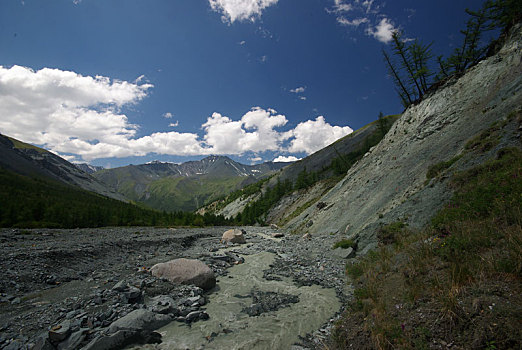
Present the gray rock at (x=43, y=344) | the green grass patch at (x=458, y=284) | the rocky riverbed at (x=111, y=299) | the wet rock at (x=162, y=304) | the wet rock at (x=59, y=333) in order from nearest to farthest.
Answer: the green grass patch at (x=458, y=284) → the gray rock at (x=43, y=344) → the wet rock at (x=59, y=333) → the rocky riverbed at (x=111, y=299) → the wet rock at (x=162, y=304)

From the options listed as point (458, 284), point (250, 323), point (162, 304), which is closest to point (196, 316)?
point (162, 304)

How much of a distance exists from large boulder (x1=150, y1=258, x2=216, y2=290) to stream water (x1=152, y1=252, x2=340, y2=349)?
863mm

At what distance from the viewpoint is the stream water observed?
734 cm

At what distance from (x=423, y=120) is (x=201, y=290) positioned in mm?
38350

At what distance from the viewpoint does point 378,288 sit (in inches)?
316

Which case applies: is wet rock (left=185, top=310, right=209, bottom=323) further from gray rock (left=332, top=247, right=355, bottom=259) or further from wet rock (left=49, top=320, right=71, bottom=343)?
gray rock (left=332, top=247, right=355, bottom=259)

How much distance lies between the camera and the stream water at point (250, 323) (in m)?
7.34

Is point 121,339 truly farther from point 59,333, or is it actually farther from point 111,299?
point 111,299

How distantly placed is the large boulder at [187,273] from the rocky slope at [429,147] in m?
11.1

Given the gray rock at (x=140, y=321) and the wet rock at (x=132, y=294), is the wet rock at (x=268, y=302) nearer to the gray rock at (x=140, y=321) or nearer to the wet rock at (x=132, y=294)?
the gray rock at (x=140, y=321)

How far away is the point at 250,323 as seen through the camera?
8.55 m

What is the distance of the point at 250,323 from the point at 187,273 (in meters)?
5.55

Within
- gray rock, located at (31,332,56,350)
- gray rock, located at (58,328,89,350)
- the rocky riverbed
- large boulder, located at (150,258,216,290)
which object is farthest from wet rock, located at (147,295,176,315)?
gray rock, located at (31,332,56,350)

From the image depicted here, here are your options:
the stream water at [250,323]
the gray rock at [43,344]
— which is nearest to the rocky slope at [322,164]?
the stream water at [250,323]
